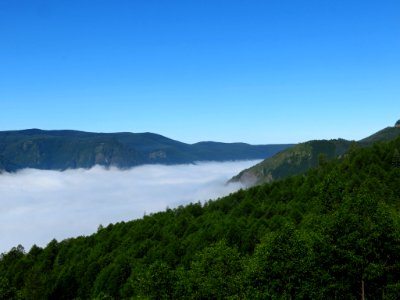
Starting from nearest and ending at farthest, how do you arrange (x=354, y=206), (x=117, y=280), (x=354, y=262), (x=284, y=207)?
(x=354, y=262), (x=354, y=206), (x=117, y=280), (x=284, y=207)

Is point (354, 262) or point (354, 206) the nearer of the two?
point (354, 262)

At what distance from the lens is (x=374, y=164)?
183 m

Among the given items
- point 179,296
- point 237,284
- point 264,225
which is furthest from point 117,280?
point 237,284

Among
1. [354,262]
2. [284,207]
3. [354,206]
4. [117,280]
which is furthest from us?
[284,207]

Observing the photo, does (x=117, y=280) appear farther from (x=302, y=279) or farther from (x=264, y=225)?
(x=302, y=279)

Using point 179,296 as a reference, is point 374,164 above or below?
above

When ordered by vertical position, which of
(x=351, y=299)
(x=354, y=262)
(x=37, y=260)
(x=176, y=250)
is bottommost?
(x=37, y=260)

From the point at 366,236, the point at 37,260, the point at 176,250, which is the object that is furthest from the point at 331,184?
the point at 37,260

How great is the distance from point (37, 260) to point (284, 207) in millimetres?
95046

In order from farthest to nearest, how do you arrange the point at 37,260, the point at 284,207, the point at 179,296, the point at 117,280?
1. the point at 37,260
2. the point at 284,207
3. the point at 117,280
4. the point at 179,296

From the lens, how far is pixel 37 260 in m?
175

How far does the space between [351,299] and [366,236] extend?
731 cm

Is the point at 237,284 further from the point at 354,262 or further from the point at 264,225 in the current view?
the point at 264,225

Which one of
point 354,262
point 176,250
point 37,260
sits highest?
point 354,262
